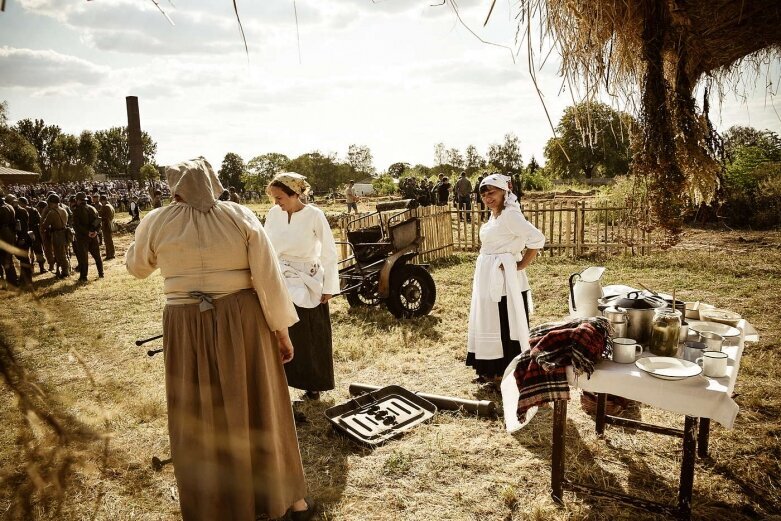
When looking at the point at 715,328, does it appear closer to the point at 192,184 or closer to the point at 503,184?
the point at 503,184

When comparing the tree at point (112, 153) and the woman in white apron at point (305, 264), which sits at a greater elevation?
the tree at point (112, 153)

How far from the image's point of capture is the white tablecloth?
236cm

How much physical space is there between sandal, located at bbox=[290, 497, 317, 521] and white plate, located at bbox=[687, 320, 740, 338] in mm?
2674

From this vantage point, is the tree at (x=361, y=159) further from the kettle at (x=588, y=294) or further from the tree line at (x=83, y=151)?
the kettle at (x=588, y=294)

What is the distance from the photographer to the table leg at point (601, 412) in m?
3.66

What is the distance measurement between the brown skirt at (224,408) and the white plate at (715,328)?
2703 millimetres

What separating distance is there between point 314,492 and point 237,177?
55.5 m

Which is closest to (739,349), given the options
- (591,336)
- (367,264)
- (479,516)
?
(591,336)

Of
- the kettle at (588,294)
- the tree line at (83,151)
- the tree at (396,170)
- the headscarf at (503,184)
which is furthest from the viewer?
the tree line at (83,151)

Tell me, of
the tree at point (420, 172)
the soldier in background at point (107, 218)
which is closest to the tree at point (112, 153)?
the tree at point (420, 172)

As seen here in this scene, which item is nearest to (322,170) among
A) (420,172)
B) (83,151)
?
(420,172)

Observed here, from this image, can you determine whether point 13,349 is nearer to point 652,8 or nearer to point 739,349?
point 652,8

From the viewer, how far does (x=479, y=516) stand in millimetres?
2900

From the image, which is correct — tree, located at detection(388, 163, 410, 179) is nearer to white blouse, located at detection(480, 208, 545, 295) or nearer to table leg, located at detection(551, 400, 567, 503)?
white blouse, located at detection(480, 208, 545, 295)
